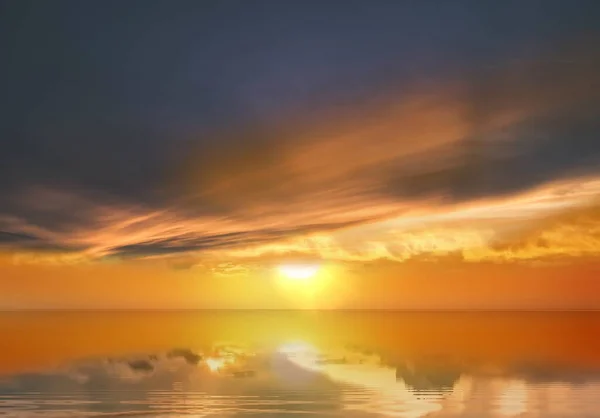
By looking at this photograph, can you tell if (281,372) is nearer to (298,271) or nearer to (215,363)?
(215,363)

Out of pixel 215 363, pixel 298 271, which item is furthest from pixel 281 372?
pixel 298 271

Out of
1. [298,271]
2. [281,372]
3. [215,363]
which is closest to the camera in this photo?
[298,271]

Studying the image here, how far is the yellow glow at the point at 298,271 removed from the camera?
11.5 feet

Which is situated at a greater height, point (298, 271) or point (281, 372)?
point (298, 271)

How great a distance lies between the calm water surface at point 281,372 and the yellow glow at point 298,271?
795 mm

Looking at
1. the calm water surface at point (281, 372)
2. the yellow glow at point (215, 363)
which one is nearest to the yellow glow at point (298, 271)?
the calm water surface at point (281, 372)

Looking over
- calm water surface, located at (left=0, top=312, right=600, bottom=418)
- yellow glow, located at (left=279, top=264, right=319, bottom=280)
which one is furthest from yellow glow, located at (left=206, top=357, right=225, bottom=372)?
yellow glow, located at (left=279, top=264, right=319, bottom=280)

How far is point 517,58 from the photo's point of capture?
8.93 ft

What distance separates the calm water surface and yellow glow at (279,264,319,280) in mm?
795

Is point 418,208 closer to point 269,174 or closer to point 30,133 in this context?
point 269,174

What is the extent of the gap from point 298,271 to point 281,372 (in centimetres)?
102

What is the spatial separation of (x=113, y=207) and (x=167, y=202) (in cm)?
33

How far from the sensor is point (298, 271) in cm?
354

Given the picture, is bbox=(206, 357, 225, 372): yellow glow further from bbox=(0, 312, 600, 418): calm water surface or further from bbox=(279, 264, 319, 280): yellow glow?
bbox=(279, 264, 319, 280): yellow glow
